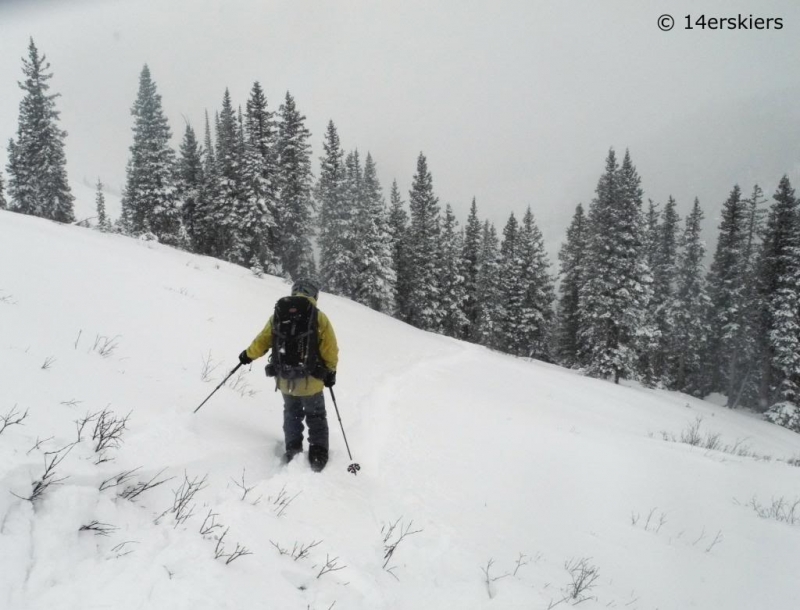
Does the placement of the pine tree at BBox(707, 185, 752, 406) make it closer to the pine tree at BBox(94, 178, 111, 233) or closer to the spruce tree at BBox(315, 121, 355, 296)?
the spruce tree at BBox(315, 121, 355, 296)

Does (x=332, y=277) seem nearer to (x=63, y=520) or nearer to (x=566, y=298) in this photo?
(x=566, y=298)

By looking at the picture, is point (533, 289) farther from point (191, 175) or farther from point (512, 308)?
point (191, 175)

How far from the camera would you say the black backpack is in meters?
4.78

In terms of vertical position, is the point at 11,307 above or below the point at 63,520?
above

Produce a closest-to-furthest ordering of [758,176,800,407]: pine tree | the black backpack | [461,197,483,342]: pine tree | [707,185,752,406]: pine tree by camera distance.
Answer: the black backpack < [758,176,800,407]: pine tree < [707,185,752,406]: pine tree < [461,197,483,342]: pine tree

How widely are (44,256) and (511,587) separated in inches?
403

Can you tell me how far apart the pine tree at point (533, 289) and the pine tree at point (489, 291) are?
2480mm

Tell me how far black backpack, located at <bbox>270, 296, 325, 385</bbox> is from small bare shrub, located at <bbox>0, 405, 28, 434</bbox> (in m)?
2.21

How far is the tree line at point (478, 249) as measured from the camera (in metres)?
29.4

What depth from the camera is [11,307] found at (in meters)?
5.35

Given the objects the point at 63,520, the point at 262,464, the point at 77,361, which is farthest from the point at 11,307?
the point at 63,520

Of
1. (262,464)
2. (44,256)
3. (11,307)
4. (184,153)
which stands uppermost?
(184,153)

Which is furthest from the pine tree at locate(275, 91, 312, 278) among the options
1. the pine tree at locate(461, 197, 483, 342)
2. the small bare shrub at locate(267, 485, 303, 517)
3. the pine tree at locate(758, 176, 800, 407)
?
the pine tree at locate(758, 176, 800, 407)

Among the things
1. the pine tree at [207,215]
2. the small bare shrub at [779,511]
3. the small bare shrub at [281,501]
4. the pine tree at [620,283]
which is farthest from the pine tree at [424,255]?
the small bare shrub at [281,501]
